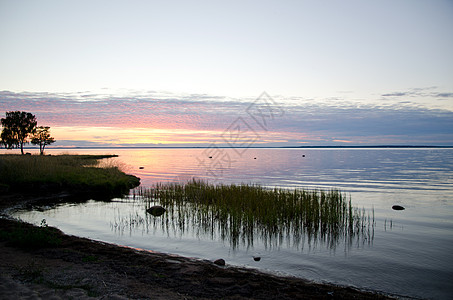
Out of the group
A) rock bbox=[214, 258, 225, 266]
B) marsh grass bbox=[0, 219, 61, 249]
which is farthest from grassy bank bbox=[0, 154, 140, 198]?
rock bbox=[214, 258, 225, 266]


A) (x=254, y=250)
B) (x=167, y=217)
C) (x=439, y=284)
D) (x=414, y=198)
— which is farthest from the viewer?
(x=414, y=198)

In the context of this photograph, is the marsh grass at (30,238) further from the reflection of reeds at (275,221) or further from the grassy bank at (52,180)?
the grassy bank at (52,180)

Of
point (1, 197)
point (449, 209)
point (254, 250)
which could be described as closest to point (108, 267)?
point (254, 250)

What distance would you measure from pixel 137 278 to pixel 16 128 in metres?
72.8

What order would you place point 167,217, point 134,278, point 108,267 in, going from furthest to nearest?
1. point 167,217
2. point 108,267
3. point 134,278

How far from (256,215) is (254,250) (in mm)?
3098

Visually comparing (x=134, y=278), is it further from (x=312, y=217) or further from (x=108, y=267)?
(x=312, y=217)

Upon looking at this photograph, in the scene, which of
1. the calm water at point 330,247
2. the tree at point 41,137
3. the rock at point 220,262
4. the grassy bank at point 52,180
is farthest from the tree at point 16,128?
the rock at point 220,262

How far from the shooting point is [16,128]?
65125 mm

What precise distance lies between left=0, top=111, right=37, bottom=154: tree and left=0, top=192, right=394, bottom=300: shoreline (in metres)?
66.3

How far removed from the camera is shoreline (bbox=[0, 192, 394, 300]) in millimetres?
6781

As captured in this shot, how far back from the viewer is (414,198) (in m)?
25.0

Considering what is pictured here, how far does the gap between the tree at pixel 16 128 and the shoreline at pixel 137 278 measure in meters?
66.3

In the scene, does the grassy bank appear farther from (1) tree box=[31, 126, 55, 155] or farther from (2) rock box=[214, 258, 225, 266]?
(1) tree box=[31, 126, 55, 155]
